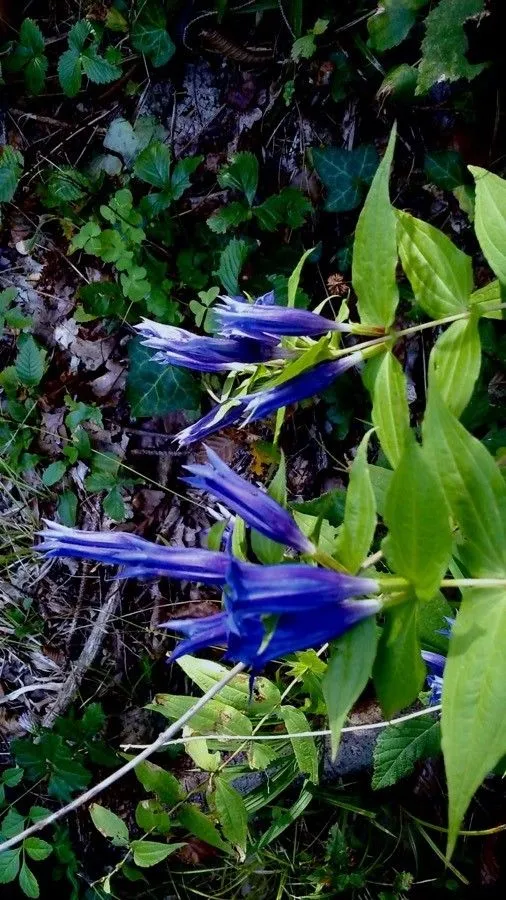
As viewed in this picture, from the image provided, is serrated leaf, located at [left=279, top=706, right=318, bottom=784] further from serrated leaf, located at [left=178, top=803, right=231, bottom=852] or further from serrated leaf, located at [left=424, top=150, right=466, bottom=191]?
serrated leaf, located at [left=424, top=150, right=466, bottom=191]

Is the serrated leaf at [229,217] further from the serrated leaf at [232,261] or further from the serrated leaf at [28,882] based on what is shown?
the serrated leaf at [28,882]

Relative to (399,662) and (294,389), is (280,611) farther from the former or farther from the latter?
(294,389)

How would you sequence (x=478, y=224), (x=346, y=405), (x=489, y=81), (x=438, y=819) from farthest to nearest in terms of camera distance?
(x=346, y=405) → (x=438, y=819) → (x=489, y=81) → (x=478, y=224)

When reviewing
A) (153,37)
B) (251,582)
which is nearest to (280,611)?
(251,582)

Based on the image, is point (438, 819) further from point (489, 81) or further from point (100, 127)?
point (100, 127)

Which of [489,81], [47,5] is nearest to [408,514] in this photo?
[489,81]

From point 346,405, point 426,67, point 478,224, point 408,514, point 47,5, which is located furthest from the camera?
point 47,5

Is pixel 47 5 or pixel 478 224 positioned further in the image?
pixel 47 5
